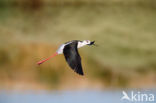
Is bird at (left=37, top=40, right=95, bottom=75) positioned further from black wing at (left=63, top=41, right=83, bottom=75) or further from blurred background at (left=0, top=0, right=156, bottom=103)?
blurred background at (left=0, top=0, right=156, bottom=103)

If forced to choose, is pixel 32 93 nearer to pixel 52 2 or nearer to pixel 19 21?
pixel 19 21

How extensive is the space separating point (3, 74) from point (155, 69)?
1955 millimetres

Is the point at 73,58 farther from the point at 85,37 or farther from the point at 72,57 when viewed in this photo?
the point at 85,37

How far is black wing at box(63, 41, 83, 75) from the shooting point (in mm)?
3311

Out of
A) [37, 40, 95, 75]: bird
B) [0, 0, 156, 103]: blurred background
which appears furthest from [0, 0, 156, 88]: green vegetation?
[37, 40, 95, 75]: bird

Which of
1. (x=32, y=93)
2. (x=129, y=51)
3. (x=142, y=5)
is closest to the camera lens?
(x=32, y=93)

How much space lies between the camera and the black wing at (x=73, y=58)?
10.9 ft

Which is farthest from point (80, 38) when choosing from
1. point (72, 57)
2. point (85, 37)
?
point (72, 57)

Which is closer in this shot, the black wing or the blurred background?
the black wing

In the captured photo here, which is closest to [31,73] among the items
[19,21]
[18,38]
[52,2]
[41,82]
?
[41,82]

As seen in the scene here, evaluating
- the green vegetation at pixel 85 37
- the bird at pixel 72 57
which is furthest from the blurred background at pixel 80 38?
the bird at pixel 72 57

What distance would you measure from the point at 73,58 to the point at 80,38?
2675mm

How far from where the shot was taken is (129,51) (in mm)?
5668

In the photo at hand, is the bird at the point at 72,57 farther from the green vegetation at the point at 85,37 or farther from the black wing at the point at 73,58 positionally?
the green vegetation at the point at 85,37
